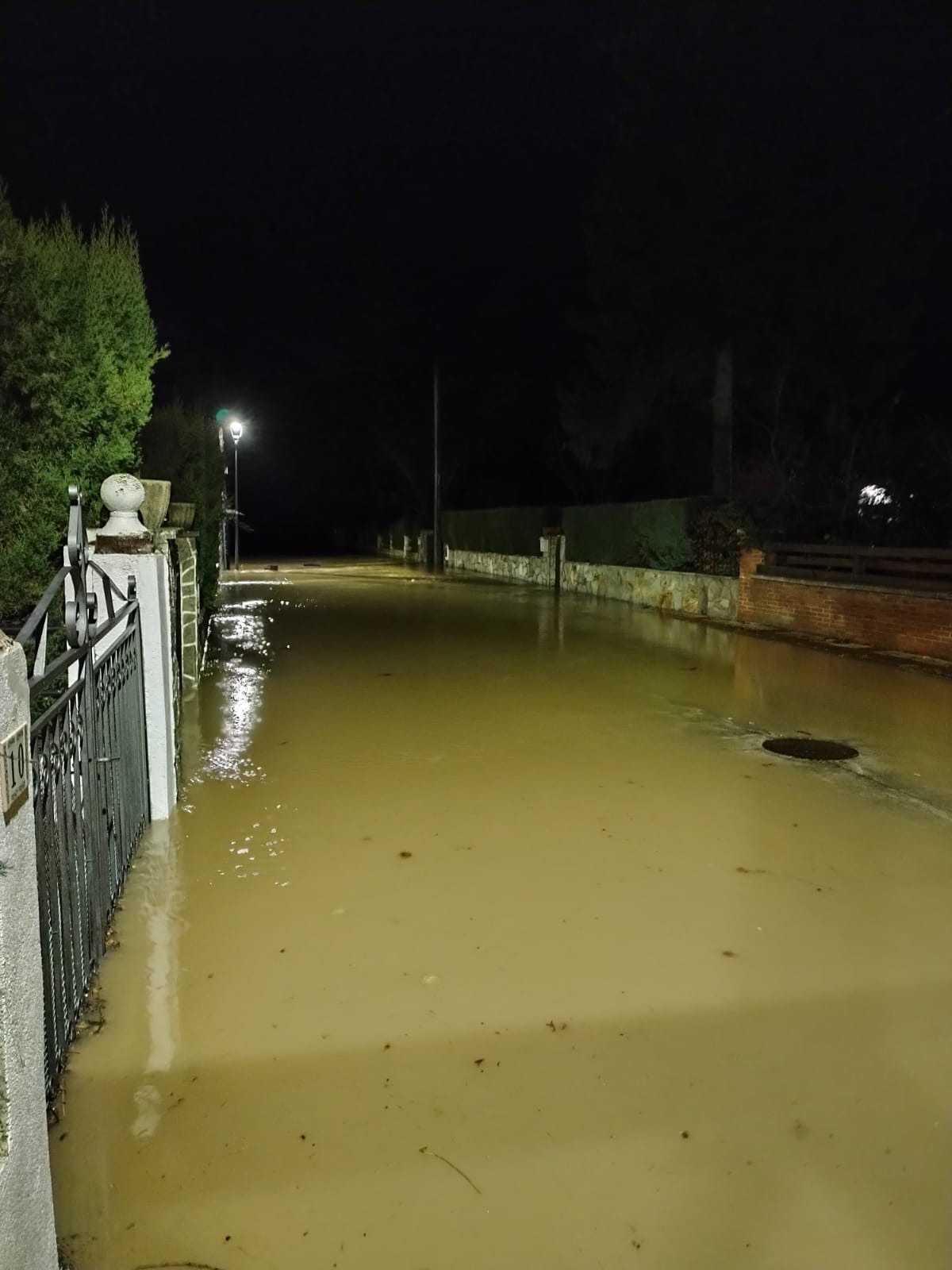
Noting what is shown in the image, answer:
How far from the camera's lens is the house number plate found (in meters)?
1.97

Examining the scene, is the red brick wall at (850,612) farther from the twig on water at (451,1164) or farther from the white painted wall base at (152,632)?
the twig on water at (451,1164)

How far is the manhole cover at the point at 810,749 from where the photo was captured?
7.32m

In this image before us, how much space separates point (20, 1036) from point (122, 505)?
4.12 meters

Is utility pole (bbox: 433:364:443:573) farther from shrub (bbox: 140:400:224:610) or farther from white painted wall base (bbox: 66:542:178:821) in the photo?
white painted wall base (bbox: 66:542:178:821)

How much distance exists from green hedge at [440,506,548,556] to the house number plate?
81.0 feet

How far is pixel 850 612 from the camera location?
42.7 feet

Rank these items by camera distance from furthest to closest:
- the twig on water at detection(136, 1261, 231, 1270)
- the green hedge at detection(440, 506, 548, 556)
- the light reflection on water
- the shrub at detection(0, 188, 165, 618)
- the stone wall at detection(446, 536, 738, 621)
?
1. the green hedge at detection(440, 506, 548, 556)
2. the stone wall at detection(446, 536, 738, 621)
3. the light reflection on water
4. the shrub at detection(0, 188, 165, 618)
5. the twig on water at detection(136, 1261, 231, 1270)

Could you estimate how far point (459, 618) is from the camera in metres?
17.2

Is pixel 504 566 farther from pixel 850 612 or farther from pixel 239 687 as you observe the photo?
pixel 239 687

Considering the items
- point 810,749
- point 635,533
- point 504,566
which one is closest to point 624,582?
point 635,533

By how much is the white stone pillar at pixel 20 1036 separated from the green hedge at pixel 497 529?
81.1 ft

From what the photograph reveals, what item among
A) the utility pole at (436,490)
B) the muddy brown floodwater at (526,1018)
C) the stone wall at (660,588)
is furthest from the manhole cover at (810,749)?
the utility pole at (436,490)

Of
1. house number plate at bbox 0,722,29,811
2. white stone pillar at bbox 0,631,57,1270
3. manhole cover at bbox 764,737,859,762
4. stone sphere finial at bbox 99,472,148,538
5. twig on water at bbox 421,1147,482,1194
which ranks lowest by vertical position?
twig on water at bbox 421,1147,482,1194

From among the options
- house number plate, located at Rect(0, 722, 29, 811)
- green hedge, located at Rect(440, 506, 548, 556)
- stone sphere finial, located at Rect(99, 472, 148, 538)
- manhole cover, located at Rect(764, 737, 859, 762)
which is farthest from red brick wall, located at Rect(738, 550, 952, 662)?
green hedge, located at Rect(440, 506, 548, 556)
